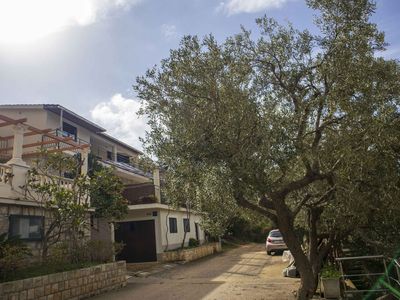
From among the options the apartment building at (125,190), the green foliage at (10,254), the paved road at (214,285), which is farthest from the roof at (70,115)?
the green foliage at (10,254)

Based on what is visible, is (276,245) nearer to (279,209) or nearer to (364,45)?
(279,209)

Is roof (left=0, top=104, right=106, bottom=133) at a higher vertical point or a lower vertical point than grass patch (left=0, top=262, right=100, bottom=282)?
higher

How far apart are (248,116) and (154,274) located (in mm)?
12547

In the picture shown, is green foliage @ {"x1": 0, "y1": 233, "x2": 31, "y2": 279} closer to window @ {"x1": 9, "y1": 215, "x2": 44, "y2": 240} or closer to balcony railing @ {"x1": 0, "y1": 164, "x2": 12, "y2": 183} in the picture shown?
window @ {"x1": 9, "y1": 215, "x2": 44, "y2": 240}

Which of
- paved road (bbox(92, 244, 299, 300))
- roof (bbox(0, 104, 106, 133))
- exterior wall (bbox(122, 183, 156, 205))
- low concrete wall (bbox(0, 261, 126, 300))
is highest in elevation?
roof (bbox(0, 104, 106, 133))

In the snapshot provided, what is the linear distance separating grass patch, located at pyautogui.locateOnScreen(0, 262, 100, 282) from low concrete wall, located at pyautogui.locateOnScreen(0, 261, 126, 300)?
276 mm

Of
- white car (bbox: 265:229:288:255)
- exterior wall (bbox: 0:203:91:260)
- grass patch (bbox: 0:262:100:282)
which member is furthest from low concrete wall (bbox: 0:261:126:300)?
white car (bbox: 265:229:288:255)

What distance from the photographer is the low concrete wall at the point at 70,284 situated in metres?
9.64

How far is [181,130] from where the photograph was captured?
8.12 metres

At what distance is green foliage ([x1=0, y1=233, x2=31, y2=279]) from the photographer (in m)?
9.85

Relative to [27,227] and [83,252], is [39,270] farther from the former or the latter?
[83,252]

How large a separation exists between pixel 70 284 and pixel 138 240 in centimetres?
1297

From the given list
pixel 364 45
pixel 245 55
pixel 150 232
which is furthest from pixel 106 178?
pixel 150 232

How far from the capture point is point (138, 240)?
24438 millimetres
